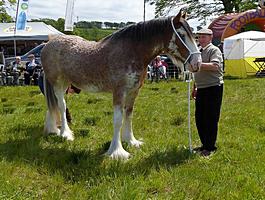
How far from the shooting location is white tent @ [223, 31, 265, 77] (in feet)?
60.8

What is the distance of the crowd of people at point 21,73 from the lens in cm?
1742

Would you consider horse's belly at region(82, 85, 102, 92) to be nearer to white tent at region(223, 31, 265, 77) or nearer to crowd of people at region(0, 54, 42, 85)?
crowd of people at region(0, 54, 42, 85)

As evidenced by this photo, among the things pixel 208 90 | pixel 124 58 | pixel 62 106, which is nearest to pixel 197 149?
pixel 208 90

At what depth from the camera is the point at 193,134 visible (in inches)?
269

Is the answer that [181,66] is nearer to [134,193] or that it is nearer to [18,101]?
[134,193]

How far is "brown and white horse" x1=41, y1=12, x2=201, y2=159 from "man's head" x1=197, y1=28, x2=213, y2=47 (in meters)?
0.34

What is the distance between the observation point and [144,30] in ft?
18.0

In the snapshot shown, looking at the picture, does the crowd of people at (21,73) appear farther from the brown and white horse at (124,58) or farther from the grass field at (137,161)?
the brown and white horse at (124,58)

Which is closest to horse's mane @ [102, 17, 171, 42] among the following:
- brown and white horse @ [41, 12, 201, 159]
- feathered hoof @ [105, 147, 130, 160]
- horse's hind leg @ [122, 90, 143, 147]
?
brown and white horse @ [41, 12, 201, 159]

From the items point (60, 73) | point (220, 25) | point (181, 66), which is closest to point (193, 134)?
point (181, 66)

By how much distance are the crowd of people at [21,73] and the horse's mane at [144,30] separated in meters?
12.1

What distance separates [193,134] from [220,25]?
61.6 ft

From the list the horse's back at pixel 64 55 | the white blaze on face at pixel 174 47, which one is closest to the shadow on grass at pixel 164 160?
the white blaze on face at pixel 174 47

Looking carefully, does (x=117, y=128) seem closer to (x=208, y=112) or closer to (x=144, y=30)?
(x=208, y=112)
